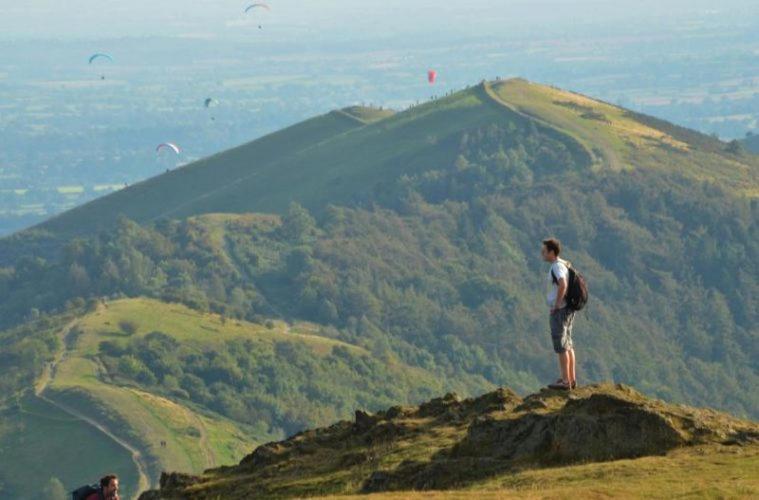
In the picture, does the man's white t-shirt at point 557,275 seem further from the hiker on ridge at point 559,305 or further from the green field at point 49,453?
the green field at point 49,453

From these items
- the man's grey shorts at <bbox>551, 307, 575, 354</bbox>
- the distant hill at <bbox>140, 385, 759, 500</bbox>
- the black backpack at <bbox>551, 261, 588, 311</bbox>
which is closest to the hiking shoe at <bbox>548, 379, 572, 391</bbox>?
the distant hill at <bbox>140, 385, 759, 500</bbox>

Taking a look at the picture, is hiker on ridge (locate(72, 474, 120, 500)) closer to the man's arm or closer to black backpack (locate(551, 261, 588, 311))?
the man's arm

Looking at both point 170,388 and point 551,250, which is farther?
point 170,388

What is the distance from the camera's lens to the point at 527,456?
32.2m

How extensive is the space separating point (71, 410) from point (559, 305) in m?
123

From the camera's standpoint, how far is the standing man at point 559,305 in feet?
116

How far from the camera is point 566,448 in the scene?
105ft

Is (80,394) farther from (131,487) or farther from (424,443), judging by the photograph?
(424,443)

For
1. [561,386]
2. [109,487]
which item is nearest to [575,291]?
[561,386]

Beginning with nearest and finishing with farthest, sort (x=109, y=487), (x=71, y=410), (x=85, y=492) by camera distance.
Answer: (x=109, y=487) → (x=85, y=492) → (x=71, y=410)

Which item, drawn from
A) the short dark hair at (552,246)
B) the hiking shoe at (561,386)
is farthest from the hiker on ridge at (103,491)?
the hiking shoe at (561,386)

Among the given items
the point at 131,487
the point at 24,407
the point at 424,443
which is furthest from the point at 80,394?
the point at 424,443

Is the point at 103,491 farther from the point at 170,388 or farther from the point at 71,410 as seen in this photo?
the point at 170,388

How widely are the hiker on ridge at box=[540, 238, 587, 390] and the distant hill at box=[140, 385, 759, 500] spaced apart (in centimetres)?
83
